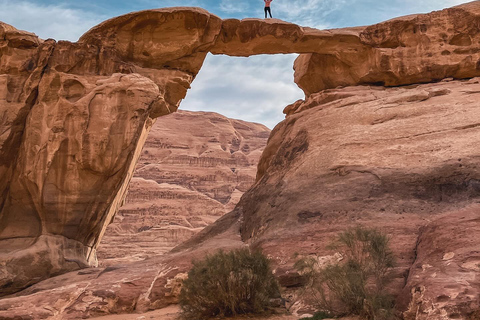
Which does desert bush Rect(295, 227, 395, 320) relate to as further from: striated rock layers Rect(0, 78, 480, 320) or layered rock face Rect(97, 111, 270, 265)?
layered rock face Rect(97, 111, 270, 265)

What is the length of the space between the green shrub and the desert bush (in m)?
0.67

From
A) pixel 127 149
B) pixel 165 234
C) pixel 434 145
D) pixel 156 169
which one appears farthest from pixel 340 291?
pixel 156 169

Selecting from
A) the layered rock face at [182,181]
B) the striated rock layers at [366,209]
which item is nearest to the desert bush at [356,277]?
the striated rock layers at [366,209]

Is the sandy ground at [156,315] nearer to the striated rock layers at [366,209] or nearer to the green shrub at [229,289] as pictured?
the striated rock layers at [366,209]

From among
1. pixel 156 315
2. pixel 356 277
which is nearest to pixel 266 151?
pixel 156 315

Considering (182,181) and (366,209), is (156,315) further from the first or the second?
(182,181)

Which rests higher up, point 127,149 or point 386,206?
point 127,149

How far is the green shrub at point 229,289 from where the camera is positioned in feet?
26.3

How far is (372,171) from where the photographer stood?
10.9m

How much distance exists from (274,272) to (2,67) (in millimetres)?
10925

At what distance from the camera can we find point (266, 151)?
16219 millimetres

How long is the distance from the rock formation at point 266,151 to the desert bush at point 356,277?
0.31 metres

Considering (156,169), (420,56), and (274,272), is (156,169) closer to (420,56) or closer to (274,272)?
(420,56)

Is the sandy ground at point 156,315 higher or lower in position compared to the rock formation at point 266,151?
lower
